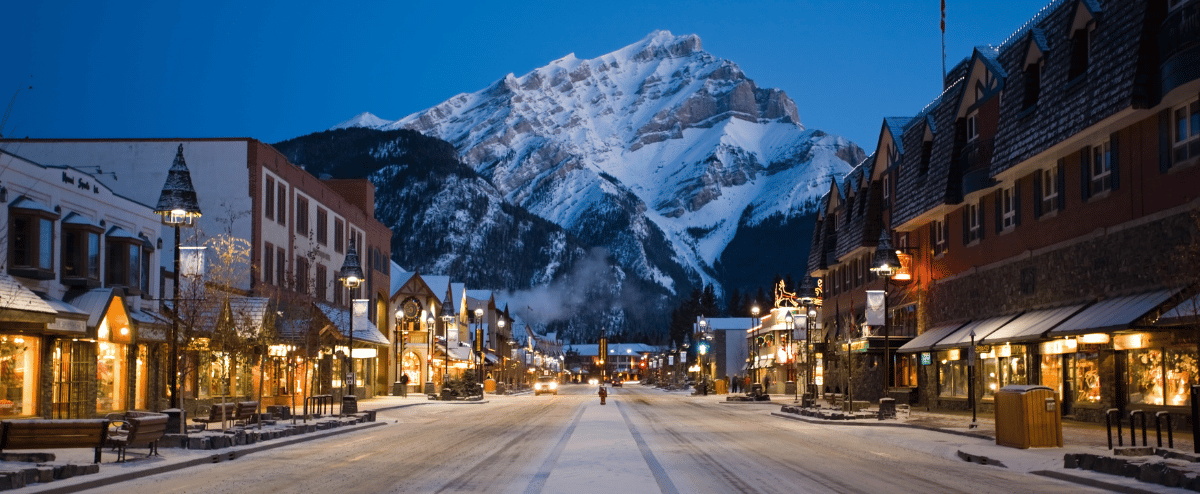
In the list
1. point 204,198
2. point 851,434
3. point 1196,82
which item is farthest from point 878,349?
point 204,198

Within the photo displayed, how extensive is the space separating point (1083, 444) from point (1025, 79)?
17.1 meters

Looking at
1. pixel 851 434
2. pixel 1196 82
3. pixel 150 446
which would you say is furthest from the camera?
pixel 851 434

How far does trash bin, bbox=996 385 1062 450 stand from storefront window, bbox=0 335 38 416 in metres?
25.4

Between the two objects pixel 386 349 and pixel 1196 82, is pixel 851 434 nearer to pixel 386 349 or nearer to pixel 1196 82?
pixel 1196 82

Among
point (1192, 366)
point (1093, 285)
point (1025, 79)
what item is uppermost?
point (1025, 79)

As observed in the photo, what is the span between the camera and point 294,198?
59688 millimetres

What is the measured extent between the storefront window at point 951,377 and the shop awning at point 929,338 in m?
0.93

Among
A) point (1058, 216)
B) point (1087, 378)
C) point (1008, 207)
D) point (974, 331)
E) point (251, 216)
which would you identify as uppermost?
point (251, 216)

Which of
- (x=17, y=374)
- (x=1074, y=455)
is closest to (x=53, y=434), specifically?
(x=17, y=374)

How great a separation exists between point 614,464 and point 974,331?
20.7m

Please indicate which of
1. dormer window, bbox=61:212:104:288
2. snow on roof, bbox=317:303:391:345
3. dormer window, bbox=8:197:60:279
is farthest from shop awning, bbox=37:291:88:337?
snow on roof, bbox=317:303:391:345

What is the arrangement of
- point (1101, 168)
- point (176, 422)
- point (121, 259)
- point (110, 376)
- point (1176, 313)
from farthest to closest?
1. point (121, 259)
2. point (110, 376)
3. point (1101, 168)
4. point (176, 422)
5. point (1176, 313)

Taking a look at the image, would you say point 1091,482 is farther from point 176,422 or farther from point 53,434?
point 176,422

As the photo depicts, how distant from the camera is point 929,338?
155 ft
